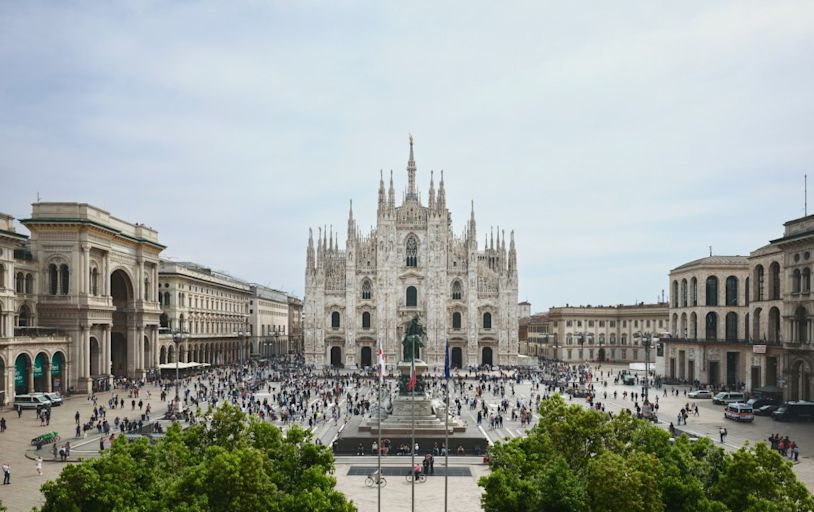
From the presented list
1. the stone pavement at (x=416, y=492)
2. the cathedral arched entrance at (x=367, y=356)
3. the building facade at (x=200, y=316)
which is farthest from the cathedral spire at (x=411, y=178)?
the stone pavement at (x=416, y=492)

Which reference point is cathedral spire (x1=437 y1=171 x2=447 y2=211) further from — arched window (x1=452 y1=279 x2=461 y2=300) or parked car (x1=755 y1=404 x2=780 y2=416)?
parked car (x1=755 y1=404 x2=780 y2=416)

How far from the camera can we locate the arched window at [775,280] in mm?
54562

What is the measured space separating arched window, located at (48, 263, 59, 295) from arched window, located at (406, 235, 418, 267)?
43695 mm

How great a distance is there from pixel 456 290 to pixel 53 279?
47.4 metres

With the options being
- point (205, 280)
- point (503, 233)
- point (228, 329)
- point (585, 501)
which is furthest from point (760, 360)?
point (228, 329)

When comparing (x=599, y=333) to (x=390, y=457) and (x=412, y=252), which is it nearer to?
(x=412, y=252)

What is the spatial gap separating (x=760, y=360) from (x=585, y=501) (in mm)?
44955

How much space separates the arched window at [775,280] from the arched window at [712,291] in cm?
1370

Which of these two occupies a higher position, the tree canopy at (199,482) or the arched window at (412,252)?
the arched window at (412,252)

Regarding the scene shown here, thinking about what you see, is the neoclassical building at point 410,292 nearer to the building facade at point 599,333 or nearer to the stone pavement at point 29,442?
the building facade at point 599,333

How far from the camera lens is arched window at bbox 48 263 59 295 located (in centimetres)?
5606

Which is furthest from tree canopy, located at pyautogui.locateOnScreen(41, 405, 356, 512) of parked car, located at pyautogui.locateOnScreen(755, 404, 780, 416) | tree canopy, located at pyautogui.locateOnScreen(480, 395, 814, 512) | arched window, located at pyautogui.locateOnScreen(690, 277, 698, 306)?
arched window, located at pyautogui.locateOnScreen(690, 277, 698, 306)

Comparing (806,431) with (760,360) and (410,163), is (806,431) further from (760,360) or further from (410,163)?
(410,163)

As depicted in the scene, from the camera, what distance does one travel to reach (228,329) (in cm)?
10238
